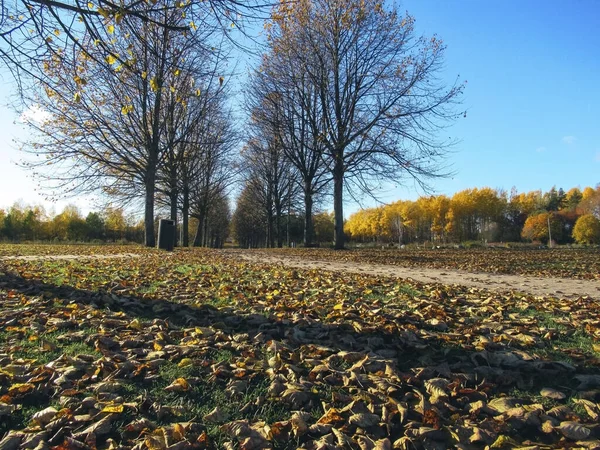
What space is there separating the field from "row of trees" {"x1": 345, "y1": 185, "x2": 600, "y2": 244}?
58514 mm

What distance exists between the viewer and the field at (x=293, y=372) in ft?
7.32

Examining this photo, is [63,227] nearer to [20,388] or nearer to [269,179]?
[269,179]

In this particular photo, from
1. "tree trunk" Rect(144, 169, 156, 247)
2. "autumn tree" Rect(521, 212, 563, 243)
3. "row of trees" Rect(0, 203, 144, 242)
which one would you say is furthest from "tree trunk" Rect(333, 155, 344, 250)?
"autumn tree" Rect(521, 212, 563, 243)

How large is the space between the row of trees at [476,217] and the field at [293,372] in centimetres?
5851

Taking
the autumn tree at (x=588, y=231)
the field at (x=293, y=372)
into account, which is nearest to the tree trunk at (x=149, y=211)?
the field at (x=293, y=372)

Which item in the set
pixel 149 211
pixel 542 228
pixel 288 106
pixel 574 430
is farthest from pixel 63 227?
pixel 542 228

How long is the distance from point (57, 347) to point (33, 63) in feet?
18.6

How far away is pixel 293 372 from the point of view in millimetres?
2951

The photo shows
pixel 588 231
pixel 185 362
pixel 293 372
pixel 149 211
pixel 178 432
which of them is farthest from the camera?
pixel 588 231

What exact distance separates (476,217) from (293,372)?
75.8 m

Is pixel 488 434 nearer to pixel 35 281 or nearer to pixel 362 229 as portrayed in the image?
pixel 35 281

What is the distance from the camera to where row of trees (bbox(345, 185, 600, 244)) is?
6272cm

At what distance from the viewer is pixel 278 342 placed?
3600 mm

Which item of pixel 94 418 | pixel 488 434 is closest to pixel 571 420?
pixel 488 434
